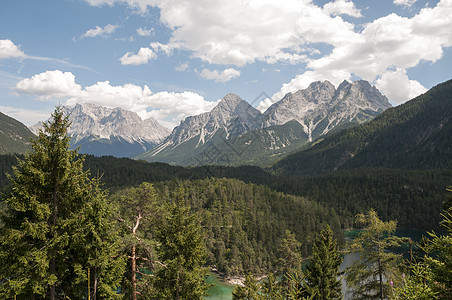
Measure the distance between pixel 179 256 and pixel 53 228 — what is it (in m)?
9.22

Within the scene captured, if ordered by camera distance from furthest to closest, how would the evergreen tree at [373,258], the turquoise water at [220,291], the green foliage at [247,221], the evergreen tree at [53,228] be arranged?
the green foliage at [247,221]
the turquoise water at [220,291]
the evergreen tree at [373,258]
the evergreen tree at [53,228]

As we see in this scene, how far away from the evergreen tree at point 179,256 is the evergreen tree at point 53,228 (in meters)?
4.77

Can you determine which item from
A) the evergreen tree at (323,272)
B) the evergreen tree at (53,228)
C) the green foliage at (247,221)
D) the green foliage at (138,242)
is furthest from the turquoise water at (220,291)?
the evergreen tree at (53,228)

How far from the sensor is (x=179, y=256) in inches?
799

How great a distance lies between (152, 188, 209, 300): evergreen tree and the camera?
1995cm

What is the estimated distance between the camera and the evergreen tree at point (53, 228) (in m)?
13.9

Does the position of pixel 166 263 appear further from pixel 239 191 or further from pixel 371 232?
pixel 239 191

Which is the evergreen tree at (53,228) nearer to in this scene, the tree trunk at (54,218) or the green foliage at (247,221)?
the tree trunk at (54,218)

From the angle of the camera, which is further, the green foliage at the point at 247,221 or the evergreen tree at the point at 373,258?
the green foliage at the point at 247,221

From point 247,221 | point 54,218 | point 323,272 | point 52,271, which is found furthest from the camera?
point 247,221

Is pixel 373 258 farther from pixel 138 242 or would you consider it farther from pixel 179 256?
pixel 138 242

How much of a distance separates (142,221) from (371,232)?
20.9 metres

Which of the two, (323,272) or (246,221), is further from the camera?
(246,221)

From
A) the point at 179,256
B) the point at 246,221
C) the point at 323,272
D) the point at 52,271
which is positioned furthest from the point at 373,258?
the point at 246,221
